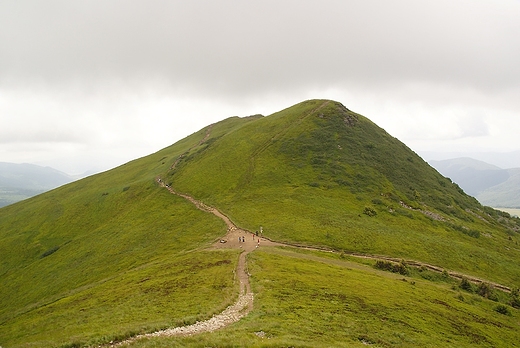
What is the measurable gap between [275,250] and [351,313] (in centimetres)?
2556

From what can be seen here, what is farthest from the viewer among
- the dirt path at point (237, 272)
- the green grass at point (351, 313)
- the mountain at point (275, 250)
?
the mountain at point (275, 250)

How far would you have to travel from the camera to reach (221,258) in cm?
4950

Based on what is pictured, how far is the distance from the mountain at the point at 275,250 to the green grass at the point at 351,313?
223 millimetres

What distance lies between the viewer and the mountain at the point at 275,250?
97.2ft

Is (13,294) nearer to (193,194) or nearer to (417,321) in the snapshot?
(193,194)

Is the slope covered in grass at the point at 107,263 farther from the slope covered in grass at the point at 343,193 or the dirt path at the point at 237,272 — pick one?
the slope covered in grass at the point at 343,193

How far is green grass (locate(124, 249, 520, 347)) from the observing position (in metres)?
23.5

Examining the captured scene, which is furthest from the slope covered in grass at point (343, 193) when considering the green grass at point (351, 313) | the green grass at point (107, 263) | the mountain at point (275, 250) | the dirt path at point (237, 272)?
the green grass at point (107, 263)

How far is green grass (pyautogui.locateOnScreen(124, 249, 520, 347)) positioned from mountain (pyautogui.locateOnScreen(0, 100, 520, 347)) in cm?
22

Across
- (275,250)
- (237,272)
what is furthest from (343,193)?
(237,272)

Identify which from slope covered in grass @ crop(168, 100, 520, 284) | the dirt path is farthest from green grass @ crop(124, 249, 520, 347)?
slope covered in grass @ crop(168, 100, 520, 284)

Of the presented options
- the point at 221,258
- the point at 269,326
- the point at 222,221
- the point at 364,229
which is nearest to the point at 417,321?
the point at 269,326

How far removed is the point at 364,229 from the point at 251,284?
122ft

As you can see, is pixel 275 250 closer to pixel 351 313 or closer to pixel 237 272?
pixel 237 272
